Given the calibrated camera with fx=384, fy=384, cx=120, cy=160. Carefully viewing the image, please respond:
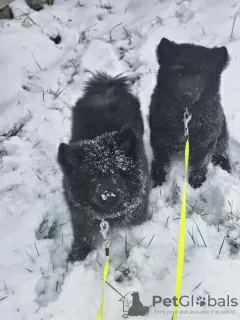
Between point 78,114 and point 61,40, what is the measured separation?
211 centimetres

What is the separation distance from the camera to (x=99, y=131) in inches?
127

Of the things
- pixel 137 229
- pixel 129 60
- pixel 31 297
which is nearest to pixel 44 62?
pixel 129 60

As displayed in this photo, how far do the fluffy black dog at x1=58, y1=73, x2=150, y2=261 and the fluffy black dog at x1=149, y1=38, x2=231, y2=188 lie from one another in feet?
1.03

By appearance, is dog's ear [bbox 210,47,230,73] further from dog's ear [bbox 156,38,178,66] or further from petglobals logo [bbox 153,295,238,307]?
petglobals logo [bbox 153,295,238,307]

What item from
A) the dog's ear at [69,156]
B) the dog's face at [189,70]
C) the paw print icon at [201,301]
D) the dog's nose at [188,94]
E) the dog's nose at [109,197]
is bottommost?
the paw print icon at [201,301]

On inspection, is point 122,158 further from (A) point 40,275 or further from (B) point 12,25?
(B) point 12,25

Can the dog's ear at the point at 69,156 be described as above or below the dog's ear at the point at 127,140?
below

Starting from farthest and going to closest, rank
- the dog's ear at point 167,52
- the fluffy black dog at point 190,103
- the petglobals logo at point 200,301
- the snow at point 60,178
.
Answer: the dog's ear at point 167,52 < the fluffy black dog at point 190,103 < the snow at point 60,178 < the petglobals logo at point 200,301

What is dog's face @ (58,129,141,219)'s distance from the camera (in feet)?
8.34

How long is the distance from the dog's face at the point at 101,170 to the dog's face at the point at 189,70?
0.72 m

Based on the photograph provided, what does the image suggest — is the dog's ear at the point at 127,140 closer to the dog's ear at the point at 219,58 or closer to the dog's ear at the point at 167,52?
the dog's ear at the point at 167,52

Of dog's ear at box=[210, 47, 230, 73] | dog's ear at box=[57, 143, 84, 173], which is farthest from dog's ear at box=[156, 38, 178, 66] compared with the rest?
dog's ear at box=[57, 143, 84, 173]

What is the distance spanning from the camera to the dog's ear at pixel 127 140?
261 cm

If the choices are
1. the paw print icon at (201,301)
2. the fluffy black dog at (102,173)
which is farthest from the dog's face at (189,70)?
the paw print icon at (201,301)
